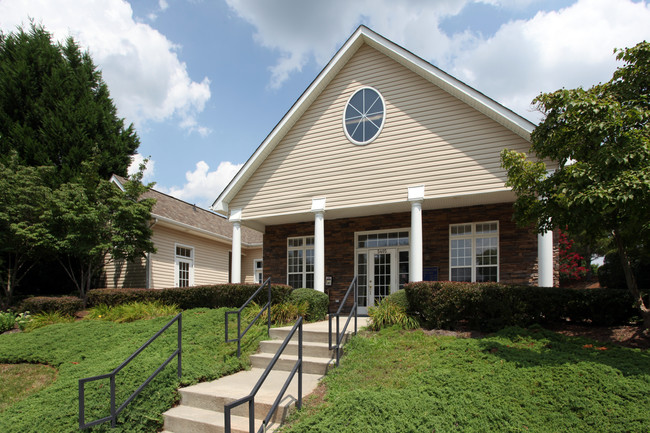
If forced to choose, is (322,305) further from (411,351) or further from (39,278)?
(39,278)

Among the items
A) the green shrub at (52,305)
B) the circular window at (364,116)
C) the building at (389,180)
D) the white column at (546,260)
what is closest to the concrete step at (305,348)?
the building at (389,180)

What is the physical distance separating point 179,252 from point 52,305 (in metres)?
5.18

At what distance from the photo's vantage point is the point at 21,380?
300 inches

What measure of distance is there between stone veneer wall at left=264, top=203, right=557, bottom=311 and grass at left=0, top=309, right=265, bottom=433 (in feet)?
13.3

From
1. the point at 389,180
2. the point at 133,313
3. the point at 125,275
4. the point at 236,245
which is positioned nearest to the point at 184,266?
the point at 125,275

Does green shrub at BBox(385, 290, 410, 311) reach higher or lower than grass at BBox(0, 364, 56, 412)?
higher

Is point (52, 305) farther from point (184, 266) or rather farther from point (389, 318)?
point (389, 318)

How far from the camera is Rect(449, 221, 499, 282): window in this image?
1133 centimetres

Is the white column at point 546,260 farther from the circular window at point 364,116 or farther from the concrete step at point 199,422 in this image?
the concrete step at point 199,422

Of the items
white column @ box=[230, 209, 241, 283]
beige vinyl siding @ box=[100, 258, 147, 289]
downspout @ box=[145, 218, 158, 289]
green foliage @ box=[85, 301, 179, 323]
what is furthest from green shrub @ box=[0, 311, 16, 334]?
white column @ box=[230, 209, 241, 283]

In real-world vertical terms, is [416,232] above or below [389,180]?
below

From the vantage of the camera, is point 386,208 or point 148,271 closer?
point 386,208

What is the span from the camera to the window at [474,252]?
37.2ft

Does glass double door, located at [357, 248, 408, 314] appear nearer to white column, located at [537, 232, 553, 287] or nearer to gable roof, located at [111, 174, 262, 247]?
white column, located at [537, 232, 553, 287]
